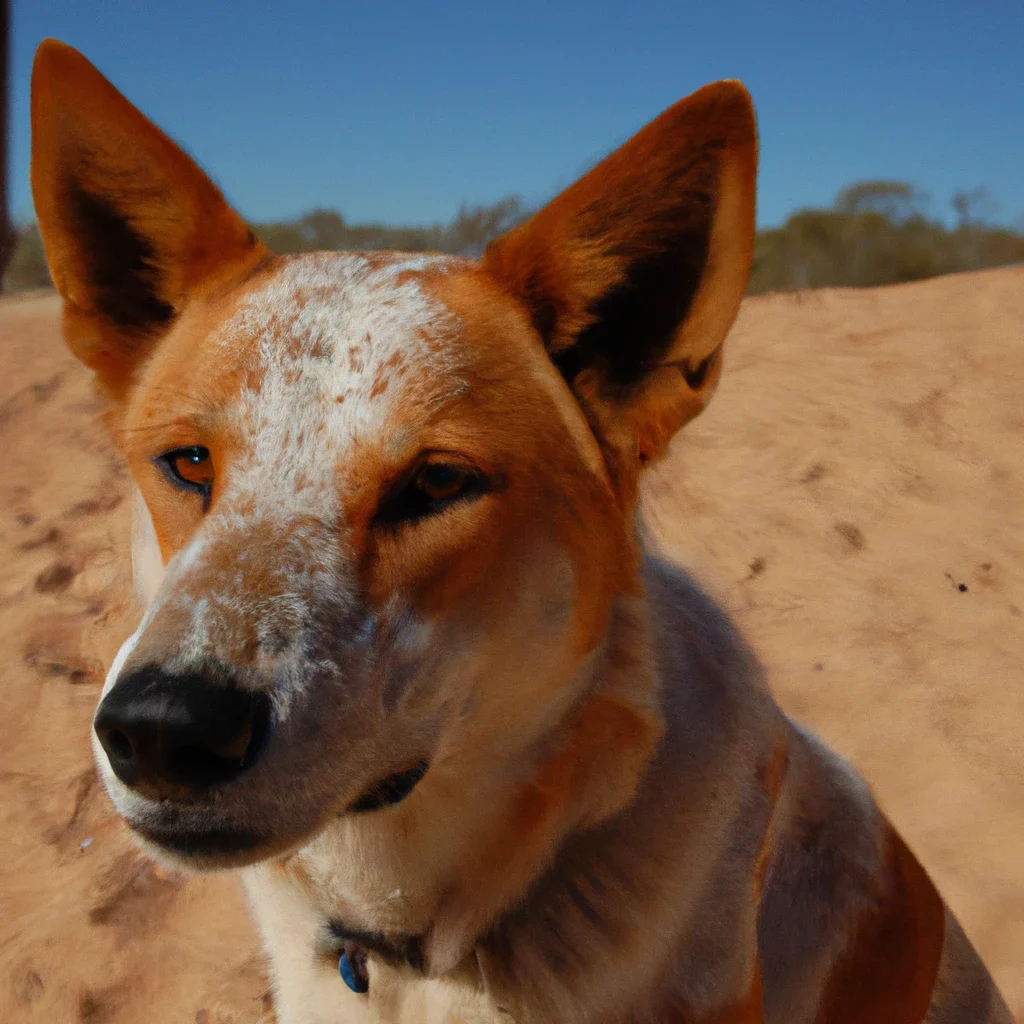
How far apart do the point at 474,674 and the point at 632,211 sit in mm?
826

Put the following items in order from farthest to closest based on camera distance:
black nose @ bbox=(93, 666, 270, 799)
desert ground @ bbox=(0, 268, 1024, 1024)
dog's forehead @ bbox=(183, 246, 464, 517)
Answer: desert ground @ bbox=(0, 268, 1024, 1024) < dog's forehead @ bbox=(183, 246, 464, 517) < black nose @ bbox=(93, 666, 270, 799)

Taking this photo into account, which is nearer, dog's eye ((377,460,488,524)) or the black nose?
the black nose

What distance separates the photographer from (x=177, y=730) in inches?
48.3

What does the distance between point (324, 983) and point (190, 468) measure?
112 centimetres

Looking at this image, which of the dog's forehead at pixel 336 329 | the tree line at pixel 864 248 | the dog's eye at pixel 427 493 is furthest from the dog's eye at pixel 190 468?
the tree line at pixel 864 248

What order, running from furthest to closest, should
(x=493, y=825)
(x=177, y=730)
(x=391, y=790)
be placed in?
1. (x=493, y=825)
2. (x=391, y=790)
3. (x=177, y=730)

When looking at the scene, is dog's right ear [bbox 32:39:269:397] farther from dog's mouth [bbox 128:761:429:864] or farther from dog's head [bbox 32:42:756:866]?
dog's mouth [bbox 128:761:429:864]

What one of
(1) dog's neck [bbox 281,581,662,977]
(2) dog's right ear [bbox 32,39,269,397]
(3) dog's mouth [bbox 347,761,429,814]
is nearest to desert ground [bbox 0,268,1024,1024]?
(1) dog's neck [bbox 281,581,662,977]

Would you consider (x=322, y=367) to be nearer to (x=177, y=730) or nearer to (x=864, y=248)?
(x=177, y=730)

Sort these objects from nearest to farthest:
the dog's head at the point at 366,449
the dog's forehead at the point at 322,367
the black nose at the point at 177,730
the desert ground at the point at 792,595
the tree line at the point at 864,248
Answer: the black nose at the point at 177,730, the dog's head at the point at 366,449, the dog's forehead at the point at 322,367, the desert ground at the point at 792,595, the tree line at the point at 864,248

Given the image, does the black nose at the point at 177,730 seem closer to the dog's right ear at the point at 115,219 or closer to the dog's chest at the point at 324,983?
the dog's chest at the point at 324,983

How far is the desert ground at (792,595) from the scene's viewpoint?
3.21m

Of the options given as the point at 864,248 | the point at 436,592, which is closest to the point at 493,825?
the point at 436,592

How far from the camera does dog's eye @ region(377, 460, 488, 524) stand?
5.10 ft
